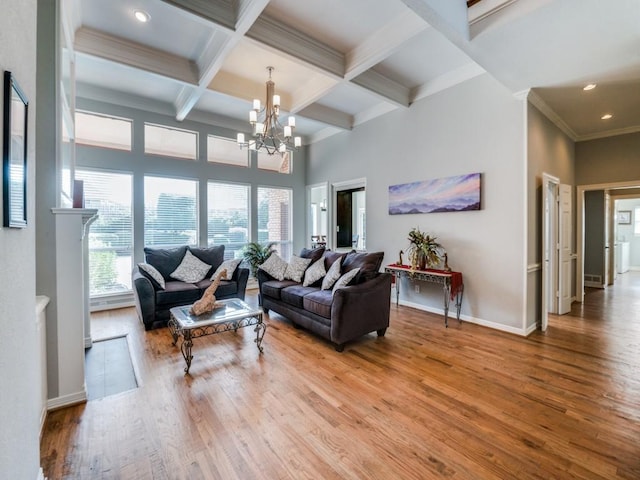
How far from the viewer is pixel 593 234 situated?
6266mm

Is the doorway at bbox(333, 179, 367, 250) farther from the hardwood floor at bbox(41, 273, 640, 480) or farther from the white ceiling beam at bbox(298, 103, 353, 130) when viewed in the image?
the hardwood floor at bbox(41, 273, 640, 480)

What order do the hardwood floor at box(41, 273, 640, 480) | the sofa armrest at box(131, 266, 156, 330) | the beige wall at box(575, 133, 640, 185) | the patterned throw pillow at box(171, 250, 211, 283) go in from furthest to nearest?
1. the beige wall at box(575, 133, 640, 185)
2. the patterned throw pillow at box(171, 250, 211, 283)
3. the sofa armrest at box(131, 266, 156, 330)
4. the hardwood floor at box(41, 273, 640, 480)

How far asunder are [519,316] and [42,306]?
4.66 m

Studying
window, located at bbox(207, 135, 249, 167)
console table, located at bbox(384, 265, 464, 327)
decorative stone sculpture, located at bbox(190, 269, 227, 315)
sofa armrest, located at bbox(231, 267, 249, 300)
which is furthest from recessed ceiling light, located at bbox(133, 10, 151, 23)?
console table, located at bbox(384, 265, 464, 327)

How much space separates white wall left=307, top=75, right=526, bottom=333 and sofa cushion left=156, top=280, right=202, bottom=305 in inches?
127

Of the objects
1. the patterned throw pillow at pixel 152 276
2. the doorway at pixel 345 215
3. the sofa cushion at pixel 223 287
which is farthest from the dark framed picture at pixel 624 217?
the patterned throw pillow at pixel 152 276

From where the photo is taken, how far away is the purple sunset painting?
13.0 ft

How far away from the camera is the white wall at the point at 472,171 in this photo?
11.8 feet

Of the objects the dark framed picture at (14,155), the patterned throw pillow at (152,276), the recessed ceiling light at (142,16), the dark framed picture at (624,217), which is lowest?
the patterned throw pillow at (152,276)

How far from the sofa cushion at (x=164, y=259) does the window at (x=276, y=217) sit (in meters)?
2.04

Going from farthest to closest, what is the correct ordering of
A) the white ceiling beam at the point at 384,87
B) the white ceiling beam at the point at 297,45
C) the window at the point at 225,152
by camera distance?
1. the window at the point at 225,152
2. the white ceiling beam at the point at 384,87
3. the white ceiling beam at the point at 297,45

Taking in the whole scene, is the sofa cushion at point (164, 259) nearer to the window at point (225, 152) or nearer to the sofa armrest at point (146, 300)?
the sofa armrest at point (146, 300)

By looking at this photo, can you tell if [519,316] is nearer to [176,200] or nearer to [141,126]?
[176,200]

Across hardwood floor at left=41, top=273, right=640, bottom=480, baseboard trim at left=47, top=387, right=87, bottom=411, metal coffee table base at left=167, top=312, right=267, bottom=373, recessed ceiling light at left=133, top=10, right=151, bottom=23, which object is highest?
recessed ceiling light at left=133, top=10, right=151, bottom=23
